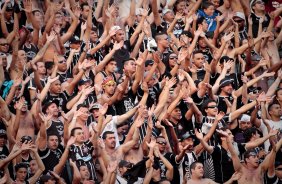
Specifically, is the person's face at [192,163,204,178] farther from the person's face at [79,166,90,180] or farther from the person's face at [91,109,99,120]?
the person's face at [91,109,99,120]

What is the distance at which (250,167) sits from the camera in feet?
44.9

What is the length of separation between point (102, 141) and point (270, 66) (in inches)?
146

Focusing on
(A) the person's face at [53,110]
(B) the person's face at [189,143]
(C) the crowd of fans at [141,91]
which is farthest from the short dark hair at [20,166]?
(B) the person's face at [189,143]

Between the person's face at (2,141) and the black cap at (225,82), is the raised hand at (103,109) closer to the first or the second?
the person's face at (2,141)

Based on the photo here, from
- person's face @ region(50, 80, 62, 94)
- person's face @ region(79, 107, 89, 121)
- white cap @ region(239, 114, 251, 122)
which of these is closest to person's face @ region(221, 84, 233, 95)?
white cap @ region(239, 114, 251, 122)

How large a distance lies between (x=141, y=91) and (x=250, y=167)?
2.07 m

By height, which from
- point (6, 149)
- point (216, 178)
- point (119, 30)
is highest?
point (119, 30)

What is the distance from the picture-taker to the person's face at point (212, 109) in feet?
47.5

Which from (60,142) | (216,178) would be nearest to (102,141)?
(60,142)

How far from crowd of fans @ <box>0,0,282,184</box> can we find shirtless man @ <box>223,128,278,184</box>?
0.04 feet

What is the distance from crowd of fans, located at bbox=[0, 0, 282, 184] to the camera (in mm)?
13586

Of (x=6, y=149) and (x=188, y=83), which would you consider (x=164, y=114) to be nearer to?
(x=188, y=83)

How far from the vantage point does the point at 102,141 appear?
44.6ft

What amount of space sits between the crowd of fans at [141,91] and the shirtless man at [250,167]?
0.04ft
